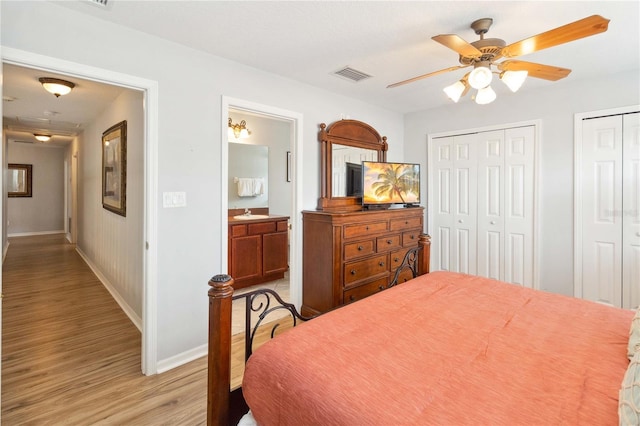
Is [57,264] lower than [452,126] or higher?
lower

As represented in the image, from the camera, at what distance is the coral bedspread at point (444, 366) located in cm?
88

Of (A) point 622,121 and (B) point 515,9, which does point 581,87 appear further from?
(B) point 515,9

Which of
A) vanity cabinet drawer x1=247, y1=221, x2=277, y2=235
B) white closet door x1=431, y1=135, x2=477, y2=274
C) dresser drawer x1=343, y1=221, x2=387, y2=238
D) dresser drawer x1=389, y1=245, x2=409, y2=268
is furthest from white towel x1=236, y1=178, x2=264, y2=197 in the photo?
white closet door x1=431, y1=135, x2=477, y2=274

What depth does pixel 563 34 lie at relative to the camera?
1.62m

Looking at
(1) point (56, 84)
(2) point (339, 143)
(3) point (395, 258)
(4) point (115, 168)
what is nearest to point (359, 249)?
(3) point (395, 258)

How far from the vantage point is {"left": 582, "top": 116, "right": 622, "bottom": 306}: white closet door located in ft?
9.80

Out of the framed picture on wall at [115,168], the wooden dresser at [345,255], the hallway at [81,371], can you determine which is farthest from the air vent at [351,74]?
the hallway at [81,371]

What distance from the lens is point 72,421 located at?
1812 millimetres

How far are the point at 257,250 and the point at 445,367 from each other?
132 inches

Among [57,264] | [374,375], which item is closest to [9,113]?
[57,264]

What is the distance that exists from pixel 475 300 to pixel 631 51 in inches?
99.0

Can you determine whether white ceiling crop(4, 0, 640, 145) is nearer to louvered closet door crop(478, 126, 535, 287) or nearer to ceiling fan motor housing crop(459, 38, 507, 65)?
ceiling fan motor housing crop(459, 38, 507, 65)

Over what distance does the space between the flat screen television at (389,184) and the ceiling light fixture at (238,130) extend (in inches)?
84.0

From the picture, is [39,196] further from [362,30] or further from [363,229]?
[362,30]
